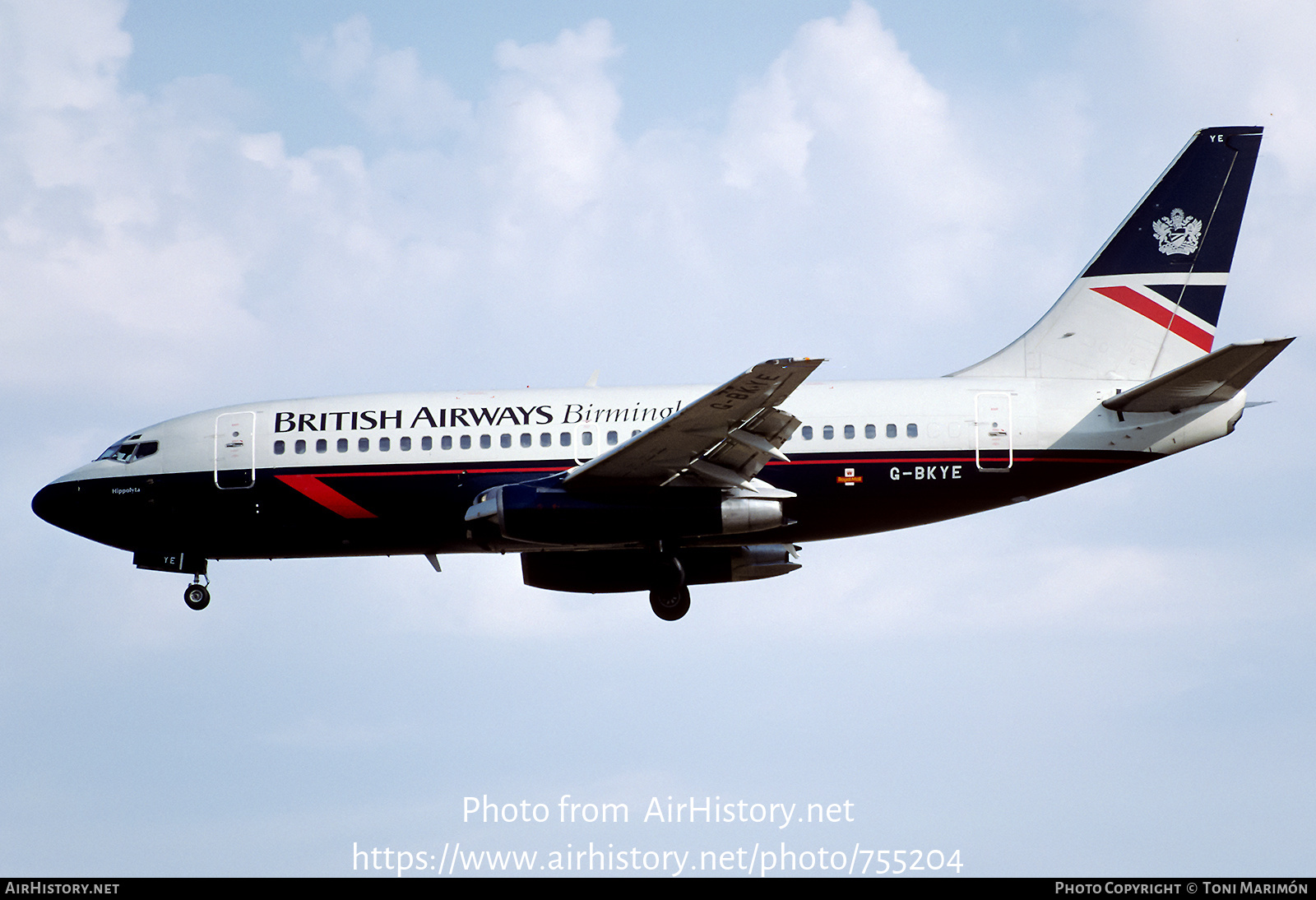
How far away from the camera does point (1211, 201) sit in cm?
2877

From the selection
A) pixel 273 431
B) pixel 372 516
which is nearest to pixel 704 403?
pixel 372 516

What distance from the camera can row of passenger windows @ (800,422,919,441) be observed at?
26.3 m

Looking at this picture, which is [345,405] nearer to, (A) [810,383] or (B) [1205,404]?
(A) [810,383]

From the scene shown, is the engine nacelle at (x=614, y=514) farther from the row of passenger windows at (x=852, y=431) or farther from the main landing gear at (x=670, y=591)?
the row of passenger windows at (x=852, y=431)

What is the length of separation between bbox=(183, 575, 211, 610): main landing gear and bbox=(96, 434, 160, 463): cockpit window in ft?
8.75

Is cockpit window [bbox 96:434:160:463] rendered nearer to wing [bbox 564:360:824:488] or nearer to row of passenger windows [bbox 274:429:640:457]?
row of passenger windows [bbox 274:429:640:457]

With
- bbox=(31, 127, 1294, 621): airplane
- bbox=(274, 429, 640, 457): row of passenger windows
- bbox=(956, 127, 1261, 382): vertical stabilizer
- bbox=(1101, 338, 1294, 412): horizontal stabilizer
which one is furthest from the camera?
bbox=(956, 127, 1261, 382): vertical stabilizer

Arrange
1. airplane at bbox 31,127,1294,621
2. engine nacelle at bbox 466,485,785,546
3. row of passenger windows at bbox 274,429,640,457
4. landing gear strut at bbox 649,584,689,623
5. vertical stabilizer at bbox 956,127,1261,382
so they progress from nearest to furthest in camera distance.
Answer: engine nacelle at bbox 466,485,785,546
airplane at bbox 31,127,1294,621
row of passenger windows at bbox 274,429,640,457
landing gear strut at bbox 649,584,689,623
vertical stabilizer at bbox 956,127,1261,382

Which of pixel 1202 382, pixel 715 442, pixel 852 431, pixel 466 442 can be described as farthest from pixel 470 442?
pixel 1202 382

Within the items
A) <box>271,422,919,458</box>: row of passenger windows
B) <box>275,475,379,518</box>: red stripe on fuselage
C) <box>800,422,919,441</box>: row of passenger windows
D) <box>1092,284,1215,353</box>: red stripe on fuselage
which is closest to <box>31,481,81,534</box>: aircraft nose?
<box>275,475,379,518</box>: red stripe on fuselage

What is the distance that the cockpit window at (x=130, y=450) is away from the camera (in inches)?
1120
